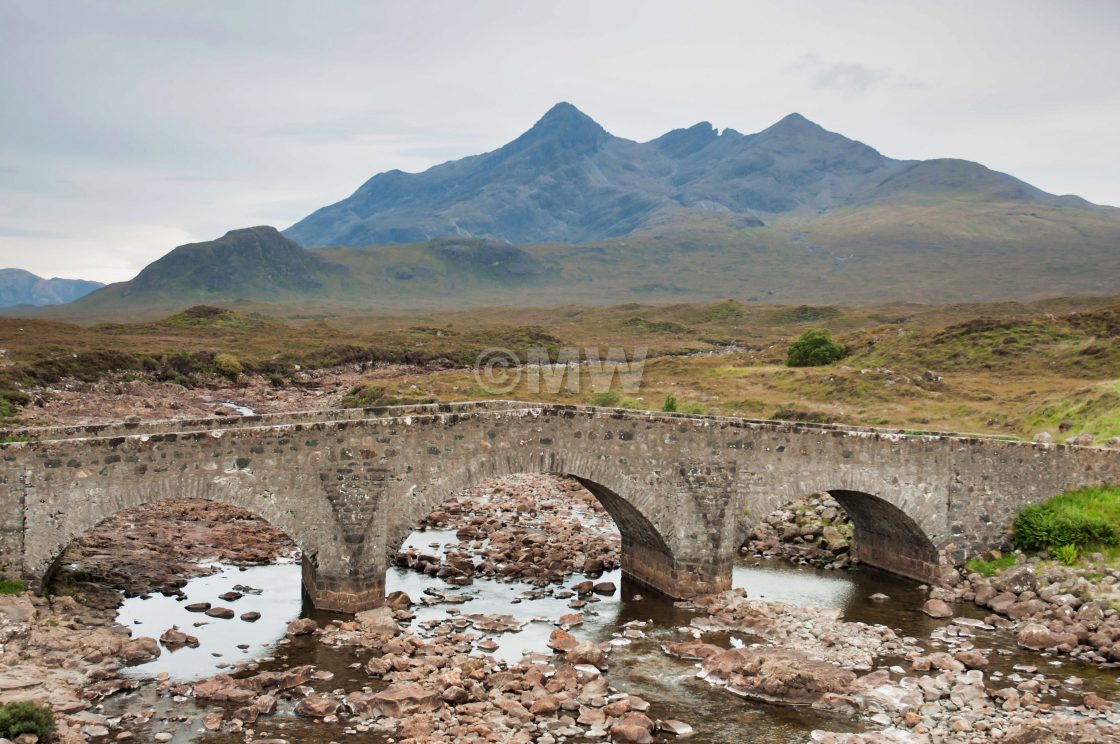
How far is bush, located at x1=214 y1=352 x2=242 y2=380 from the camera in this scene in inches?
2564

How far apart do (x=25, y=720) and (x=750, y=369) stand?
54.2m

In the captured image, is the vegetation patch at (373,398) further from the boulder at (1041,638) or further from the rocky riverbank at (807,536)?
the boulder at (1041,638)

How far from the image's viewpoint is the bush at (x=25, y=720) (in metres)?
13.9

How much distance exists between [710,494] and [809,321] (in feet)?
367

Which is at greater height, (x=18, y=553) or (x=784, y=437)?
(x=784, y=437)

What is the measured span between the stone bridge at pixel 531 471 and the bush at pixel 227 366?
4307cm

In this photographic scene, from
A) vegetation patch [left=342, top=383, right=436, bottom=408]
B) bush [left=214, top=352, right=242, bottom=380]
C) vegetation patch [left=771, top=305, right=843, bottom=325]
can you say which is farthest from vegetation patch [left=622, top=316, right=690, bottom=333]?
vegetation patch [left=342, top=383, right=436, bottom=408]

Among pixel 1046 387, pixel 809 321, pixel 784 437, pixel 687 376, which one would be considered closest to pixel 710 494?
pixel 784 437

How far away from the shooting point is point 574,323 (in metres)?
139

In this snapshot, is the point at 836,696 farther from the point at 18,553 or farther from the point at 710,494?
the point at 18,553

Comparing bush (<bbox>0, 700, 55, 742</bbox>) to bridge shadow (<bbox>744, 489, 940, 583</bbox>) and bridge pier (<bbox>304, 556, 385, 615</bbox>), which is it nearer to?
bridge pier (<bbox>304, 556, 385, 615</bbox>)

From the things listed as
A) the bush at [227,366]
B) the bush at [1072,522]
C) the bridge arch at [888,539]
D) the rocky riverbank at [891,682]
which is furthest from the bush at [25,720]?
the bush at [227,366]

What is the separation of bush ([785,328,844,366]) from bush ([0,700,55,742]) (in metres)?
57.3

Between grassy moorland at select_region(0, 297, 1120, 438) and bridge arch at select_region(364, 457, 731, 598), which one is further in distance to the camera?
grassy moorland at select_region(0, 297, 1120, 438)
